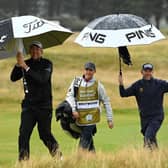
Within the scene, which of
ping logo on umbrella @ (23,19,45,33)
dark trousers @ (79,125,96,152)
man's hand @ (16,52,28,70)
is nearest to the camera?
man's hand @ (16,52,28,70)

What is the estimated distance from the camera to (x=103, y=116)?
21312mm

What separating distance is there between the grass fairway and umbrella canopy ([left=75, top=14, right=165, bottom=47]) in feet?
5.22

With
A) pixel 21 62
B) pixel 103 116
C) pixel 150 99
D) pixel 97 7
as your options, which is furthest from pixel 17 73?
pixel 97 7

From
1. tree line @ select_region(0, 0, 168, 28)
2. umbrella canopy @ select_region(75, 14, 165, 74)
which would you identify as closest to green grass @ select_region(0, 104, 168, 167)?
umbrella canopy @ select_region(75, 14, 165, 74)

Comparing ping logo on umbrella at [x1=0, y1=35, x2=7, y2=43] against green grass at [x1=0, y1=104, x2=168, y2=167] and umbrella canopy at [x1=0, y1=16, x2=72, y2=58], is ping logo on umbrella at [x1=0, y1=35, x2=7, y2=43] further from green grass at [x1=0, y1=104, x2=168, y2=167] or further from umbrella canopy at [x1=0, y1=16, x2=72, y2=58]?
green grass at [x1=0, y1=104, x2=168, y2=167]

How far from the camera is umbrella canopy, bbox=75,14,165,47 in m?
11.2

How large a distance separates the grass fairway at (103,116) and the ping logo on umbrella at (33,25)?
5.68 ft

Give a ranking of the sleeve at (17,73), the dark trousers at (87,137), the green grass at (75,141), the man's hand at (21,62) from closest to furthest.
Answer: the man's hand at (21,62) < the sleeve at (17,73) < the dark trousers at (87,137) < the green grass at (75,141)

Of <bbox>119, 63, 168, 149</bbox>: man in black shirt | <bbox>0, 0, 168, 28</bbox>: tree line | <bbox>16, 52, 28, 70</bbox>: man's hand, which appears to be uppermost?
<bbox>0, 0, 168, 28</bbox>: tree line

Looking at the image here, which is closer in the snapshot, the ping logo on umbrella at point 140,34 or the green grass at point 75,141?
the ping logo on umbrella at point 140,34

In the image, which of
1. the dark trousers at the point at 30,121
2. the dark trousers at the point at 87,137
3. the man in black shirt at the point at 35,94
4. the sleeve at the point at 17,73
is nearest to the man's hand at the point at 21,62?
the man in black shirt at the point at 35,94

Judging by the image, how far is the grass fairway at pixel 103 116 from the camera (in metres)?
10.1

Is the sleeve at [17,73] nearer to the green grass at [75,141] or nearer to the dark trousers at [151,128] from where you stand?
the green grass at [75,141]

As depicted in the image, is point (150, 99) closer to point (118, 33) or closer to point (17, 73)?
point (118, 33)
